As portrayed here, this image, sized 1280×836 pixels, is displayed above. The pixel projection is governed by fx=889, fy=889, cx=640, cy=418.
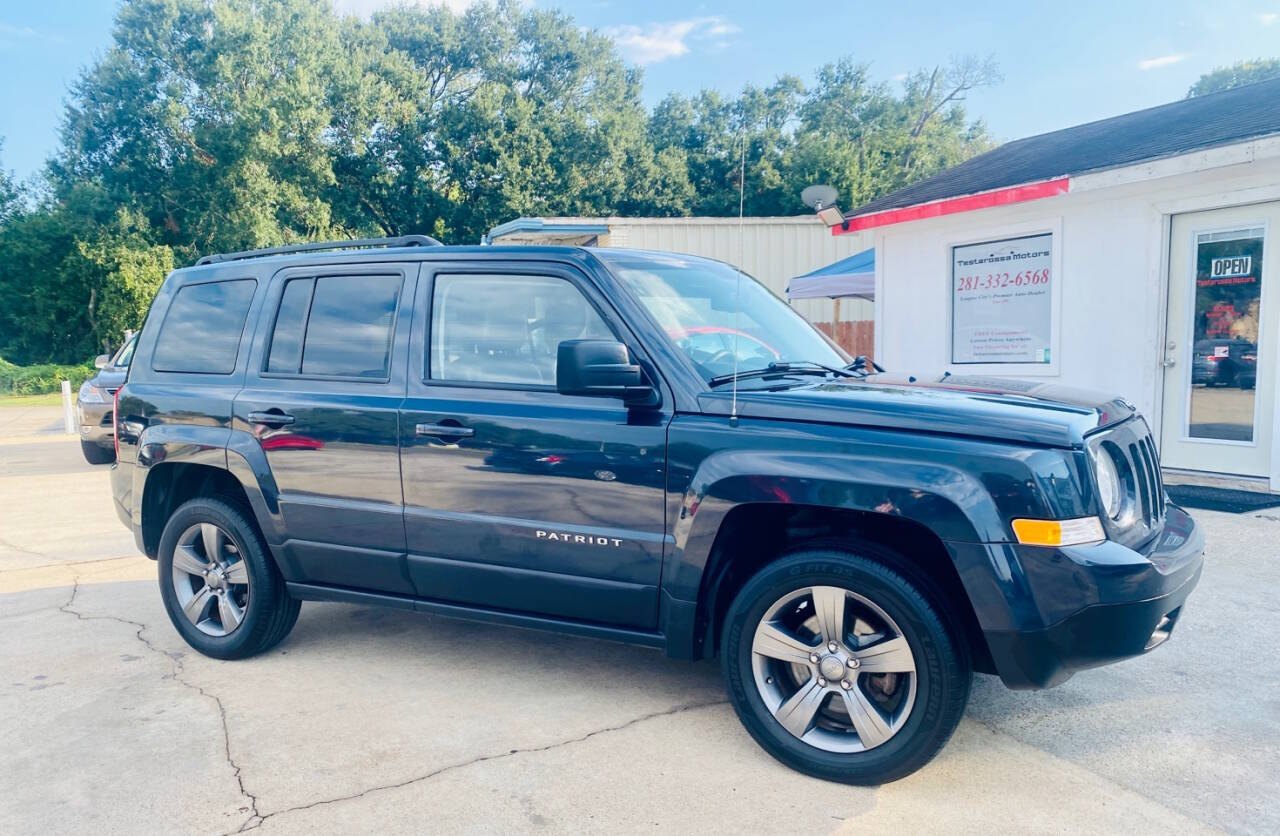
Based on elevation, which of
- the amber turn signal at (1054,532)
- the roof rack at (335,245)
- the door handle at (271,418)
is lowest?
the amber turn signal at (1054,532)

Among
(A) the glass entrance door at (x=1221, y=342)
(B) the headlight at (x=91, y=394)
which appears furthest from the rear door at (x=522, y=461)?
(B) the headlight at (x=91, y=394)

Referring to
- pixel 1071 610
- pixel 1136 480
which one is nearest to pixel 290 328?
pixel 1071 610

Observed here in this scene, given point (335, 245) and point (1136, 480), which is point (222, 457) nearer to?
point (335, 245)

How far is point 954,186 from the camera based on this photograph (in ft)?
34.2

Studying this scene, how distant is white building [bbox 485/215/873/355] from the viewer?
16819 mm

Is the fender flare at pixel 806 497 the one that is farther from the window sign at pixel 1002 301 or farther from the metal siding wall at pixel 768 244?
the metal siding wall at pixel 768 244

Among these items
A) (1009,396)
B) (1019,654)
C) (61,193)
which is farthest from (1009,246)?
(61,193)

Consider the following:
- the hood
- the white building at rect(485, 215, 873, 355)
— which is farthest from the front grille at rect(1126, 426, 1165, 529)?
the white building at rect(485, 215, 873, 355)

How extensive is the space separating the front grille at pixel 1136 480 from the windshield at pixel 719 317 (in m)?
1.24

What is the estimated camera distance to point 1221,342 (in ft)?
26.1

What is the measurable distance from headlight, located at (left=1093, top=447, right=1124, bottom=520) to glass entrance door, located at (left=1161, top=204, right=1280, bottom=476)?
229 inches

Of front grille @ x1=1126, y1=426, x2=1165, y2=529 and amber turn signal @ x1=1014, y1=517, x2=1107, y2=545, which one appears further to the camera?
front grille @ x1=1126, y1=426, x2=1165, y2=529

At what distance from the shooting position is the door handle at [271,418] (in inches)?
161

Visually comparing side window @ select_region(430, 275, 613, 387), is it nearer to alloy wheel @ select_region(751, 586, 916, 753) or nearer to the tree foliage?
alloy wheel @ select_region(751, 586, 916, 753)
